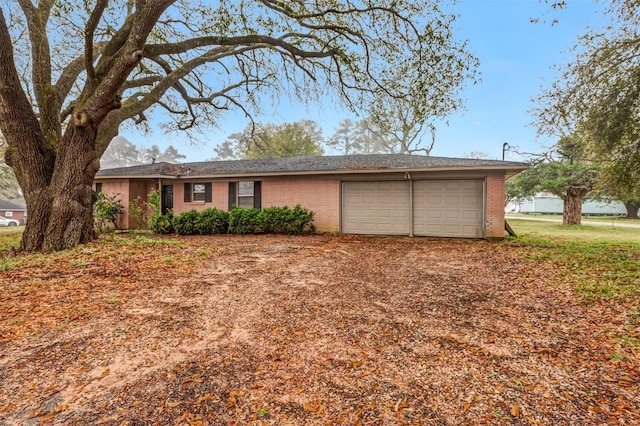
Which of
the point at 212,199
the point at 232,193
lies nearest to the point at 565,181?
the point at 232,193

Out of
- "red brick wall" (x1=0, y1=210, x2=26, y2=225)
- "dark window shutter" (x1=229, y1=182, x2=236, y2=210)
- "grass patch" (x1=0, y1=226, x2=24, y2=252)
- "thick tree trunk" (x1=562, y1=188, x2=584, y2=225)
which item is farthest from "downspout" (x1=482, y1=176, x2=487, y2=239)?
"red brick wall" (x1=0, y1=210, x2=26, y2=225)

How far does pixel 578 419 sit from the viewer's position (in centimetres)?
200

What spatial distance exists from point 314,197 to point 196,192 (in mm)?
5770

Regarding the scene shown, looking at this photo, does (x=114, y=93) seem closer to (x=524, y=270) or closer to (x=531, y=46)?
(x=524, y=270)

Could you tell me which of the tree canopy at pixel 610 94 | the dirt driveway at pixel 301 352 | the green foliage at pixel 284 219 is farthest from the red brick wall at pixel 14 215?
the tree canopy at pixel 610 94

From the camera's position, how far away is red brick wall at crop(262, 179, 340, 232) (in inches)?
497

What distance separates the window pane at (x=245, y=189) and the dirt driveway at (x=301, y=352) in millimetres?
8310

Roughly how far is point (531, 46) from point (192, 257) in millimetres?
15126

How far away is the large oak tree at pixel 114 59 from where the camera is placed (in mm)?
7281

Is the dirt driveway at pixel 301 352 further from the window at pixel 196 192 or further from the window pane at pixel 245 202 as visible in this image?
the window at pixel 196 192

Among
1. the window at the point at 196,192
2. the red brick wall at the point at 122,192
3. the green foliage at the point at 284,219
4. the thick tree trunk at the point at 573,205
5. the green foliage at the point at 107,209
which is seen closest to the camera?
the green foliage at the point at 284,219

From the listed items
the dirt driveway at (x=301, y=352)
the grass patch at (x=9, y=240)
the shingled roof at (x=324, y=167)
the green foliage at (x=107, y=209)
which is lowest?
the dirt driveway at (x=301, y=352)

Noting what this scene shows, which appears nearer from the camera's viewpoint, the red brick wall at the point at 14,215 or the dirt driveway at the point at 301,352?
the dirt driveway at the point at 301,352

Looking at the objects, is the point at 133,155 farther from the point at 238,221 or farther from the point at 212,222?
the point at 238,221
